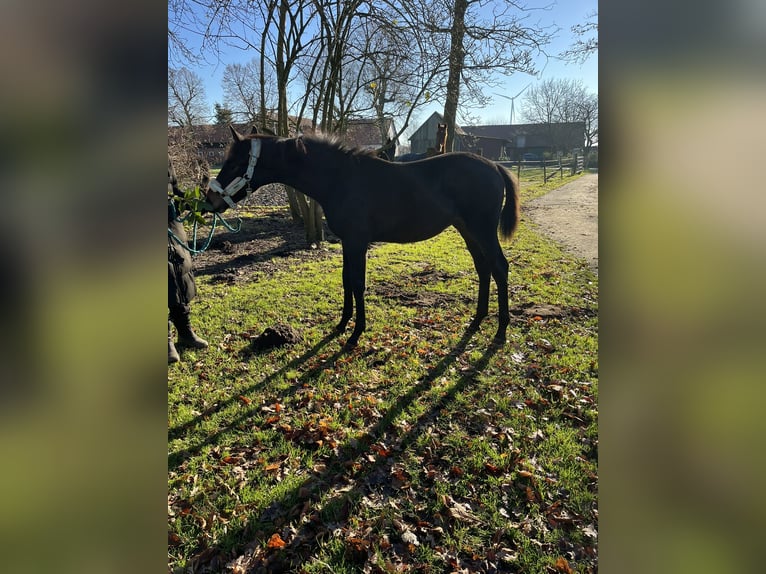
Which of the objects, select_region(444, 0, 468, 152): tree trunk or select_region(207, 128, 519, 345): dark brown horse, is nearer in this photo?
select_region(207, 128, 519, 345): dark brown horse

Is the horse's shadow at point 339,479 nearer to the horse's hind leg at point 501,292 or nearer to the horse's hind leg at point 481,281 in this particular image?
the horse's hind leg at point 501,292

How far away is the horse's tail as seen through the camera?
4.90m

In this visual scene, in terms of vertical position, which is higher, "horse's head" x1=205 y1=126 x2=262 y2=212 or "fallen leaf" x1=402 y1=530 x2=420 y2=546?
"horse's head" x1=205 y1=126 x2=262 y2=212

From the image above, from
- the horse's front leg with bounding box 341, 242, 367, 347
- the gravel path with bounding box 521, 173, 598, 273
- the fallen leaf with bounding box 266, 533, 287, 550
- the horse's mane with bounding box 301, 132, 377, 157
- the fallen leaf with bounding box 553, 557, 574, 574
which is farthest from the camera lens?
the gravel path with bounding box 521, 173, 598, 273

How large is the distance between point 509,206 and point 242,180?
3.12 metres

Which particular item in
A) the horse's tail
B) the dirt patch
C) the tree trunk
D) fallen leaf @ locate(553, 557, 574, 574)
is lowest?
fallen leaf @ locate(553, 557, 574, 574)

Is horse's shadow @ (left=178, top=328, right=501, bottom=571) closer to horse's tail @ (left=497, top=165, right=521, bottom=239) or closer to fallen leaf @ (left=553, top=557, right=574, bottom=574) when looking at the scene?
fallen leaf @ (left=553, top=557, right=574, bottom=574)

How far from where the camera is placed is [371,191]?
452cm

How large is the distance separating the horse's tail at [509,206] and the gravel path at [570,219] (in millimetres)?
2305

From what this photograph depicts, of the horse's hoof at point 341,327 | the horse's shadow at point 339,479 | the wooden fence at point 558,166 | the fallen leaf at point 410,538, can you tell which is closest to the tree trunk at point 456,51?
the horse's hoof at point 341,327

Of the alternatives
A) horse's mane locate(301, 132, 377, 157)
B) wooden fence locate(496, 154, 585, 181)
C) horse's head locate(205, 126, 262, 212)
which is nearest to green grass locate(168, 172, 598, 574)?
horse's head locate(205, 126, 262, 212)

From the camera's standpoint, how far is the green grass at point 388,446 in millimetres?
2197

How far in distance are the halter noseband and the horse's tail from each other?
273cm
